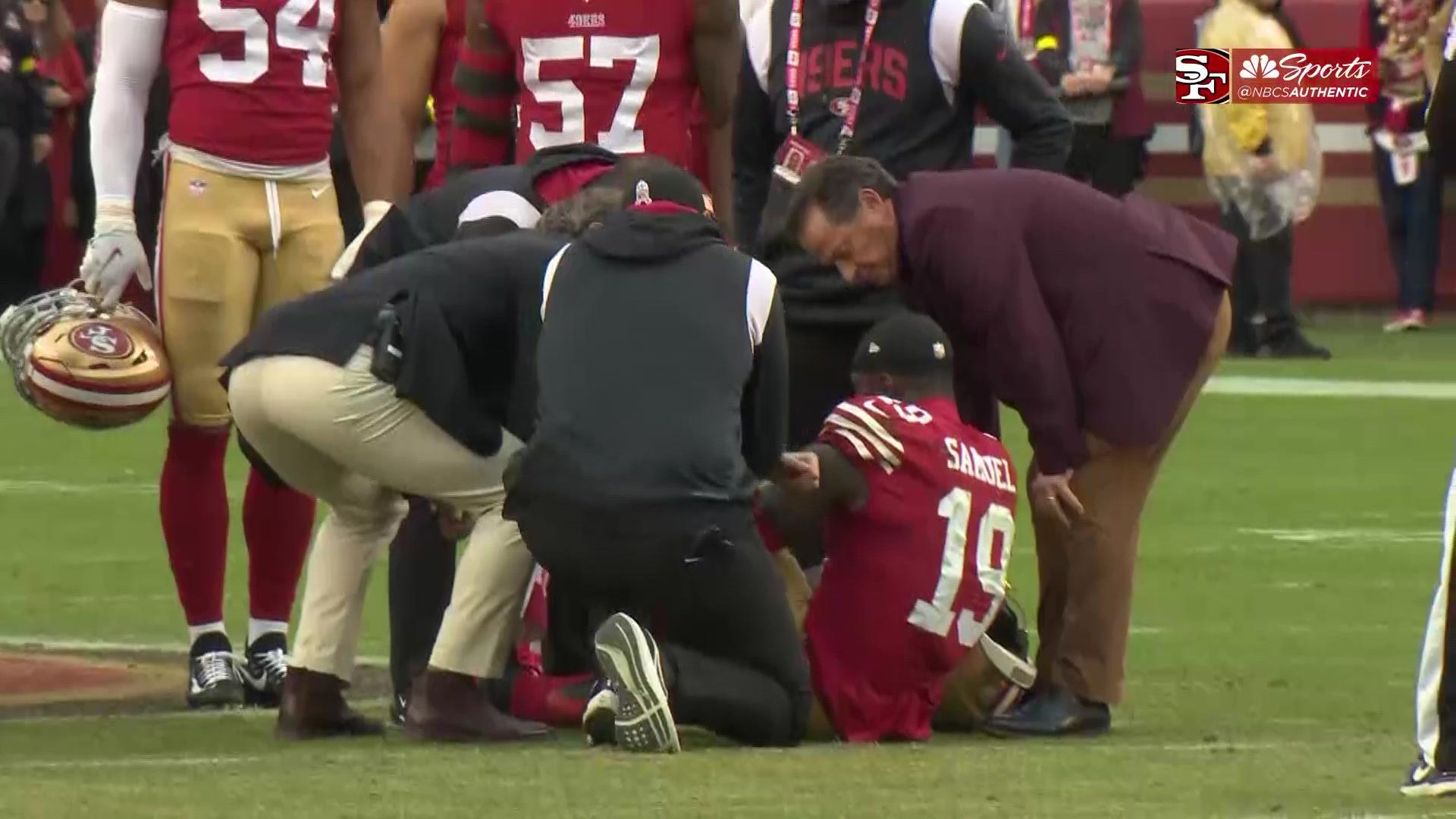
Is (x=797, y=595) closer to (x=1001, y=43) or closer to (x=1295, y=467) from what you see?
(x=1001, y=43)

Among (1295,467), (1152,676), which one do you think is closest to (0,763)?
(1152,676)

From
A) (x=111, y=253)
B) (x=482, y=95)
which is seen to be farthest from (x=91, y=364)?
(x=482, y=95)

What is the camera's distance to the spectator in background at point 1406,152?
18625 millimetres

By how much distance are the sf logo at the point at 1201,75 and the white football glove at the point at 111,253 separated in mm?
10254

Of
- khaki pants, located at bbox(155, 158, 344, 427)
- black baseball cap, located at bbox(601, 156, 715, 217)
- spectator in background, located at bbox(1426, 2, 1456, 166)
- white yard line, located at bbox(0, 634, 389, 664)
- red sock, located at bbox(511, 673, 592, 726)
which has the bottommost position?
white yard line, located at bbox(0, 634, 389, 664)

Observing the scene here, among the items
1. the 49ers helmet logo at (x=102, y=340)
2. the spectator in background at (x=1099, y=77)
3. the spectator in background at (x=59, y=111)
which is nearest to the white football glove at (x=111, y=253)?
the 49ers helmet logo at (x=102, y=340)

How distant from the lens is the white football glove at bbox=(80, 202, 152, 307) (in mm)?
8133

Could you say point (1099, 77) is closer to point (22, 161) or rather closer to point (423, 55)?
point (22, 161)

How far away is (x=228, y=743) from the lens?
735 cm

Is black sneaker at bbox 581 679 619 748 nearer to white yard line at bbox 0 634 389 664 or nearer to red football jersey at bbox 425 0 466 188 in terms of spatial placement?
white yard line at bbox 0 634 389 664

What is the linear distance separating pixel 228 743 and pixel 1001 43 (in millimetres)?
2609

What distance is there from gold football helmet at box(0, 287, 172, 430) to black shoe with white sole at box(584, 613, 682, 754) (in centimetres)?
161

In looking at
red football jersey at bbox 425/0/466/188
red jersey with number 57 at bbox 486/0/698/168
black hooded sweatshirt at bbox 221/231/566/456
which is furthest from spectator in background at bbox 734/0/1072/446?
red football jersey at bbox 425/0/466/188

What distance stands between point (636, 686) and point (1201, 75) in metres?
12.3
